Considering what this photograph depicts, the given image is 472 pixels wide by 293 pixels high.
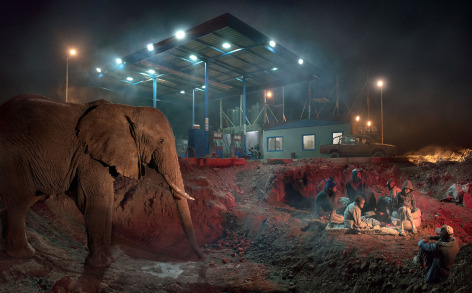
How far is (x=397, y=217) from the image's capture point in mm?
6699

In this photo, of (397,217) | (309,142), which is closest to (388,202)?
(397,217)

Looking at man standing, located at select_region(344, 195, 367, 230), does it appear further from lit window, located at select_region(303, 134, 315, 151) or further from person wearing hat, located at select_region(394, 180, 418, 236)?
lit window, located at select_region(303, 134, 315, 151)

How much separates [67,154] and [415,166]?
14364 millimetres

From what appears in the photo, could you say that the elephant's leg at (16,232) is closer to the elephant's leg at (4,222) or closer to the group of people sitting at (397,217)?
the elephant's leg at (4,222)

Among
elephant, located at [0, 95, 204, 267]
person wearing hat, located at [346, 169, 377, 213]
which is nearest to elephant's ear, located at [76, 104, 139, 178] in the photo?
elephant, located at [0, 95, 204, 267]

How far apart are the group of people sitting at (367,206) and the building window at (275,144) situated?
15.5 meters

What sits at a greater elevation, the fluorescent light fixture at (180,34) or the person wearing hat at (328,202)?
the fluorescent light fixture at (180,34)

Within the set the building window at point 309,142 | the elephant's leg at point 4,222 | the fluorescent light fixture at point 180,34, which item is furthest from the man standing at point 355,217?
the building window at point 309,142

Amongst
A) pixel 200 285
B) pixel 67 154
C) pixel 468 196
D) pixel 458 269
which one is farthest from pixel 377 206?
pixel 67 154

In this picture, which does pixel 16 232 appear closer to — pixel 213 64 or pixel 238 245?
pixel 238 245

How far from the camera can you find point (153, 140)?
4938 millimetres

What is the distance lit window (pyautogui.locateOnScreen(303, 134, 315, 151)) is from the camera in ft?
74.2

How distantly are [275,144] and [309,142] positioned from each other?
11.5ft

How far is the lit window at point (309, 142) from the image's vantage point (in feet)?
74.2
